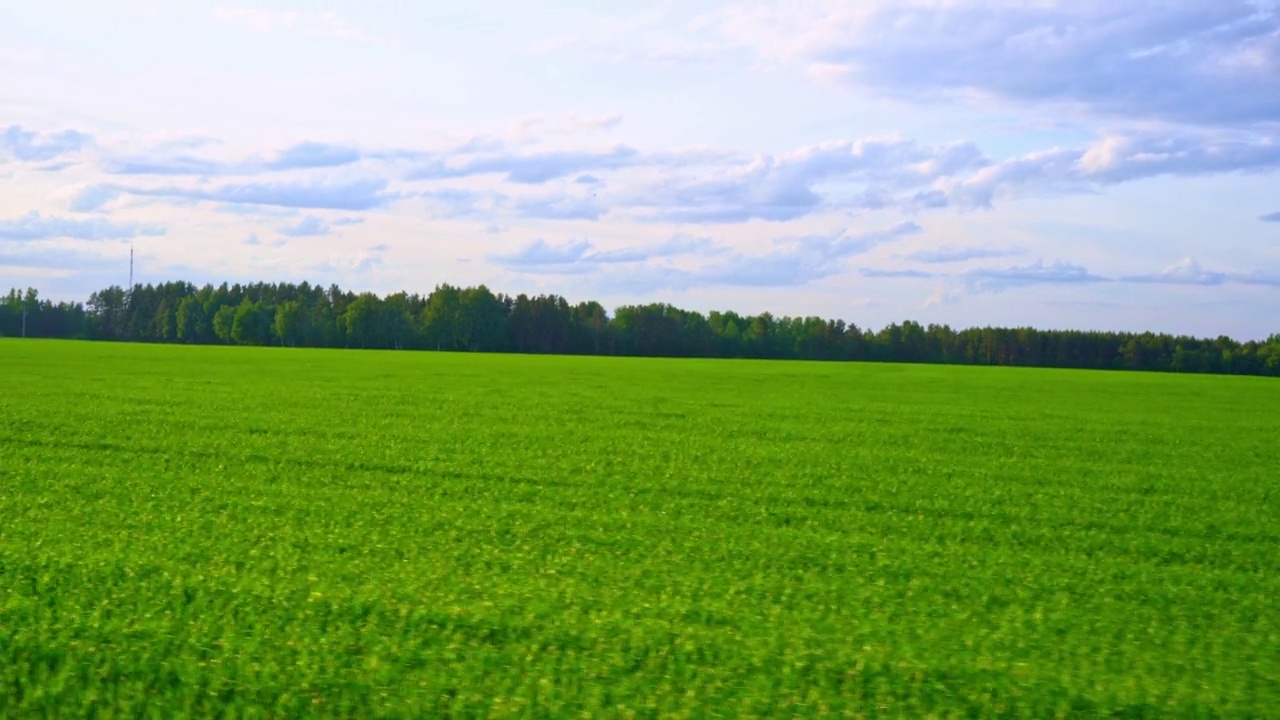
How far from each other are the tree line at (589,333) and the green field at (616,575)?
103027mm

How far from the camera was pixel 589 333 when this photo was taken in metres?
129

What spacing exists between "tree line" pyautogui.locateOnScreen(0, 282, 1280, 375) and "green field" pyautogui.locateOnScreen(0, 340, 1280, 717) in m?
103

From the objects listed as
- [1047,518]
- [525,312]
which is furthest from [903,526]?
[525,312]

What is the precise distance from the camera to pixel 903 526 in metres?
10.9

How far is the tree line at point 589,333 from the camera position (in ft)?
382

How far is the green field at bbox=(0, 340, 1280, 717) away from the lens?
588 cm

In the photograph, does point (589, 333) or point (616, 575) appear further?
point (589, 333)

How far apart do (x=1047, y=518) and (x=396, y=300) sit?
422ft

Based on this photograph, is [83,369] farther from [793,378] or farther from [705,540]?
[705,540]

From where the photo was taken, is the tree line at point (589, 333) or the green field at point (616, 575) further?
the tree line at point (589, 333)

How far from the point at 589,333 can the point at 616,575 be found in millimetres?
121269

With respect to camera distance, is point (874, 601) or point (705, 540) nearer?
point (874, 601)

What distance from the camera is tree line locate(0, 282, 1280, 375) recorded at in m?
117

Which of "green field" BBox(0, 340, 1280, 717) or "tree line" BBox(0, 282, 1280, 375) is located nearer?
"green field" BBox(0, 340, 1280, 717)
